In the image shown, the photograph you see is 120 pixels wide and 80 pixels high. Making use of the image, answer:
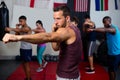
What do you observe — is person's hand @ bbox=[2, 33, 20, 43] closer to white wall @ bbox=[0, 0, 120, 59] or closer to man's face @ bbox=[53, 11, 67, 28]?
man's face @ bbox=[53, 11, 67, 28]

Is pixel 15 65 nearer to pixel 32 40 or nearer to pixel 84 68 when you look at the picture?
pixel 84 68

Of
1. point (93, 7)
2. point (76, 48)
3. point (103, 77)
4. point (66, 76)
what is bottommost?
point (103, 77)

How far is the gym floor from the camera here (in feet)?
18.8

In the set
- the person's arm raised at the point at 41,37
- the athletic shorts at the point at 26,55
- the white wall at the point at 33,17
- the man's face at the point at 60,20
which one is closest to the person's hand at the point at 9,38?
the person's arm raised at the point at 41,37

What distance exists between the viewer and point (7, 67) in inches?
264

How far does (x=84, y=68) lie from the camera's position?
673 centimetres

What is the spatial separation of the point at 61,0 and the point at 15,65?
2.63 metres

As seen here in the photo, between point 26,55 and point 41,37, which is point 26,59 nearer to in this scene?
point 26,55

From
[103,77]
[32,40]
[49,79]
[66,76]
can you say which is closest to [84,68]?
[103,77]

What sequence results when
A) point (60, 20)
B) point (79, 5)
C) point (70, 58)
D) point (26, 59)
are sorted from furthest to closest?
1. point (79, 5)
2. point (26, 59)
3. point (70, 58)
4. point (60, 20)

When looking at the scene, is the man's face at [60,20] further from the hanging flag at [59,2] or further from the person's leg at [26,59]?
the hanging flag at [59,2]

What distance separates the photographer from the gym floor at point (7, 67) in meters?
5.73

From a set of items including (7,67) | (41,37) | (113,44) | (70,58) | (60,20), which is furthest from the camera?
(7,67)

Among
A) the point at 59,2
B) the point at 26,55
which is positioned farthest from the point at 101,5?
the point at 26,55
